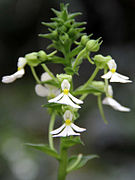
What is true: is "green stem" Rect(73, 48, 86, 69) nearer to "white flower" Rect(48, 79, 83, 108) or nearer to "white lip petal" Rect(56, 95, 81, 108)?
"white flower" Rect(48, 79, 83, 108)

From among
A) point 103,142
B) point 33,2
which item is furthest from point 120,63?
point 33,2

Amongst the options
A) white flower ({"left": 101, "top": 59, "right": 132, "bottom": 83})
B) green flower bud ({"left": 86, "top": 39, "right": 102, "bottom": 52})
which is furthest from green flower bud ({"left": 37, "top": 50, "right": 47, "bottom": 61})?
white flower ({"left": 101, "top": 59, "right": 132, "bottom": 83})

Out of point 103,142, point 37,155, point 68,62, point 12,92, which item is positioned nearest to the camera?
point 68,62

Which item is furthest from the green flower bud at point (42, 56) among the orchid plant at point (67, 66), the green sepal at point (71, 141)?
the green sepal at point (71, 141)

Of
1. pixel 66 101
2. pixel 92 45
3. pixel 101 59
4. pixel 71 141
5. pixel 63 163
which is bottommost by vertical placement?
pixel 63 163

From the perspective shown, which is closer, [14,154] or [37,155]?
[14,154]

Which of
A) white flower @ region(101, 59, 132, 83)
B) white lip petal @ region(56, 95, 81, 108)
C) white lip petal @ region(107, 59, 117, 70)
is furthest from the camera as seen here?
white lip petal @ region(107, 59, 117, 70)

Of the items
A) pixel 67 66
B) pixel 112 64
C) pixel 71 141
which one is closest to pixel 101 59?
pixel 112 64

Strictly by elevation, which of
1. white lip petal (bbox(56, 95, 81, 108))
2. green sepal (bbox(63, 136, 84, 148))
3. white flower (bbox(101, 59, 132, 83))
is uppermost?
white flower (bbox(101, 59, 132, 83))

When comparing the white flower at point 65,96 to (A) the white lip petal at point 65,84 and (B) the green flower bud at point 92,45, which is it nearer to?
(A) the white lip petal at point 65,84

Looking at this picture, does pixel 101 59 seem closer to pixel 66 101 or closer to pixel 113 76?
pixel 113 76

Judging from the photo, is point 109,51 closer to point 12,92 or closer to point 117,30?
point 117,30
